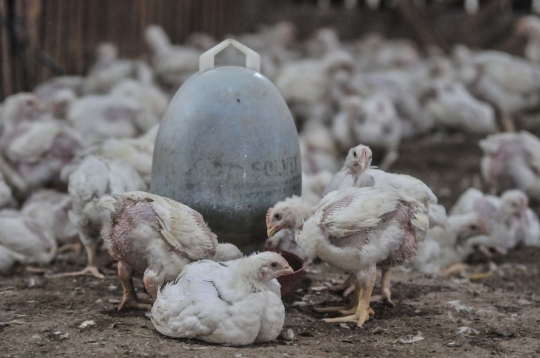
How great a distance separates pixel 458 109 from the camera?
10352mm

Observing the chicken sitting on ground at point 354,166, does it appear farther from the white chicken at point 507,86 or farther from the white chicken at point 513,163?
the white chicken at point 507,86

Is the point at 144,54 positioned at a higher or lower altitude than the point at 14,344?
higher

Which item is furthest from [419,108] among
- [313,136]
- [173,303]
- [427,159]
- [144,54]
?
[173,303]

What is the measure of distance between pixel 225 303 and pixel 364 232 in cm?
96

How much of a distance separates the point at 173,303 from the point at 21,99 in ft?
13.9

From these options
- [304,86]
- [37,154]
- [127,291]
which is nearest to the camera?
[127,291]

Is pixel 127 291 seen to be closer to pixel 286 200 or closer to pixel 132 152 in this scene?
pixel 286 200

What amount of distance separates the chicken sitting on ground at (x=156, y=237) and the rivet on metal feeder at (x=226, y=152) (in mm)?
313

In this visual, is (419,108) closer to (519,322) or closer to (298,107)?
(298,107)

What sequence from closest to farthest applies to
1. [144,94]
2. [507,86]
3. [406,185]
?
[406,185], [144,94], [507,86]

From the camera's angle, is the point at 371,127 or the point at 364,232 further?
the point at 371,127

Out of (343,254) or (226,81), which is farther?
(226,81)

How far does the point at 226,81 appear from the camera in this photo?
454 cm

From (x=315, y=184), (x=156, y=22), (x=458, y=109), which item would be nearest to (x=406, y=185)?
A: (x=315, y=184)
